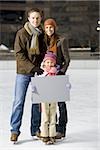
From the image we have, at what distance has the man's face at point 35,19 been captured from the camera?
12.6ft

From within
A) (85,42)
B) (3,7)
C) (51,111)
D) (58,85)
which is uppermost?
(3,7)

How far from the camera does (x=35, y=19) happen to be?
3.87 m

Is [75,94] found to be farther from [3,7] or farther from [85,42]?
[3,7]

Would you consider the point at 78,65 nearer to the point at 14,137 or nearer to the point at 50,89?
the point at 14,137

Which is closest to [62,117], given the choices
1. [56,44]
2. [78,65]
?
[56,44]

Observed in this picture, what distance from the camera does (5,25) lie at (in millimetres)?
23312

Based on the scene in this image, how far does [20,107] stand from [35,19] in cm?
84

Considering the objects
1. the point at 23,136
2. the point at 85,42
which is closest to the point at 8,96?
the point at 23,136

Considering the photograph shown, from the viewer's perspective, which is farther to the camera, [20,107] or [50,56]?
[20,107]


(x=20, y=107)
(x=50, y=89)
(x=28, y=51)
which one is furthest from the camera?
(x=20, y=107)

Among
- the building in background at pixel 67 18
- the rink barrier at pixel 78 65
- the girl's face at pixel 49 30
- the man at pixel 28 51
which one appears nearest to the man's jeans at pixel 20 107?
the man at pixel 28 51

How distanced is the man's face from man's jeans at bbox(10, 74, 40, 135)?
0.48 meters

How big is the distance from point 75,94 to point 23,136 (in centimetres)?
341

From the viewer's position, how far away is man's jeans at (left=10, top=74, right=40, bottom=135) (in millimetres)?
3973
